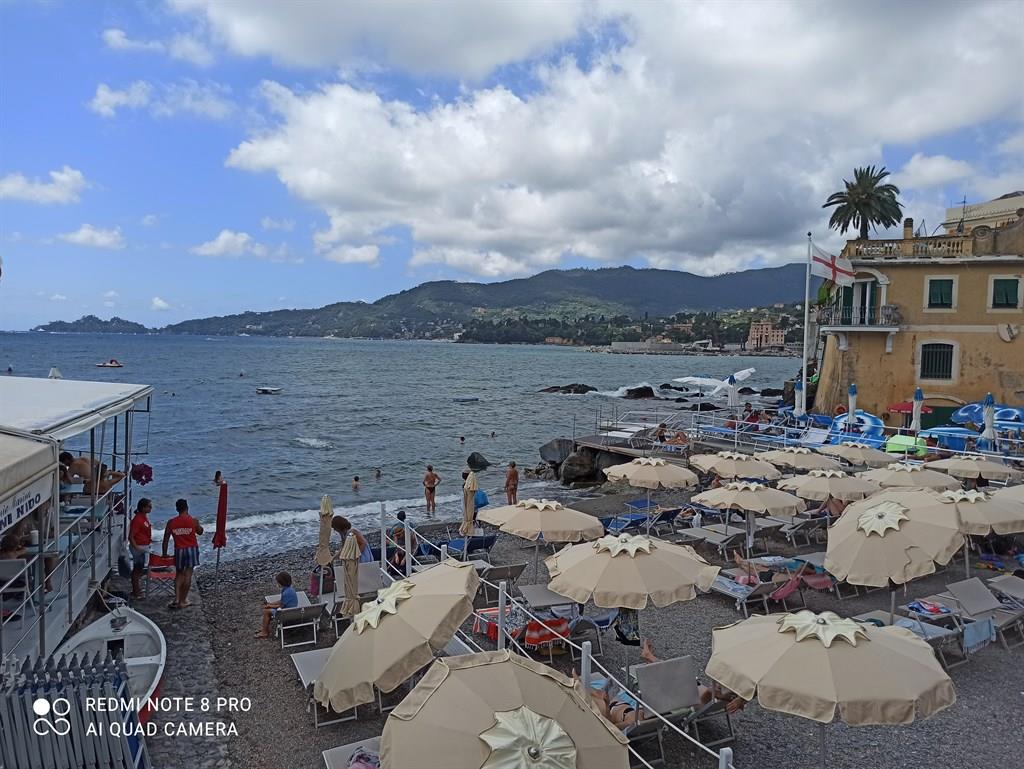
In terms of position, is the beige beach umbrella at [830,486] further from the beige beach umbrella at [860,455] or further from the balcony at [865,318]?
the balcony at [865,318]

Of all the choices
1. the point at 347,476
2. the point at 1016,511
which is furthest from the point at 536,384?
the point at 1016,511

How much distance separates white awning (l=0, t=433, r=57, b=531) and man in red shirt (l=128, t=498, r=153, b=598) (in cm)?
486

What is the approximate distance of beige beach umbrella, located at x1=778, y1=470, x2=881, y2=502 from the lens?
1277 cm

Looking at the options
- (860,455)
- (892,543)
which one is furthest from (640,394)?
(892,543)

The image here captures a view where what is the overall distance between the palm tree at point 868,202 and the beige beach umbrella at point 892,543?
124 feet

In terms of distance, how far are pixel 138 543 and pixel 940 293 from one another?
2960 cm

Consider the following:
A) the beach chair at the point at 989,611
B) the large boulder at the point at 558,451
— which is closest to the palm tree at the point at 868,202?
the large boulder at the point at 558,451

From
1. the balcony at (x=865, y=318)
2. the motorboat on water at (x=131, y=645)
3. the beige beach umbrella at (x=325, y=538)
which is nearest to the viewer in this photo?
the motorboat on water at (x=131, y=645)

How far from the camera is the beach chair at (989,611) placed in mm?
9373

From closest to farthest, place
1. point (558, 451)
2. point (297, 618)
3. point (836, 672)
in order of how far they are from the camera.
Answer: point (836, 672) → point (297, 618) → point (558, 451)

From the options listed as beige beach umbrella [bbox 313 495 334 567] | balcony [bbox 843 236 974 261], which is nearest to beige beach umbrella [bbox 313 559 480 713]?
beige beach umbrella [bbox 313 495 334 567]

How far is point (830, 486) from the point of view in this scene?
12938 mm

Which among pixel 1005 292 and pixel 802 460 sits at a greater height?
pixel 1005 292

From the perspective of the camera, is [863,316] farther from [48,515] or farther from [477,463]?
[48,515]
